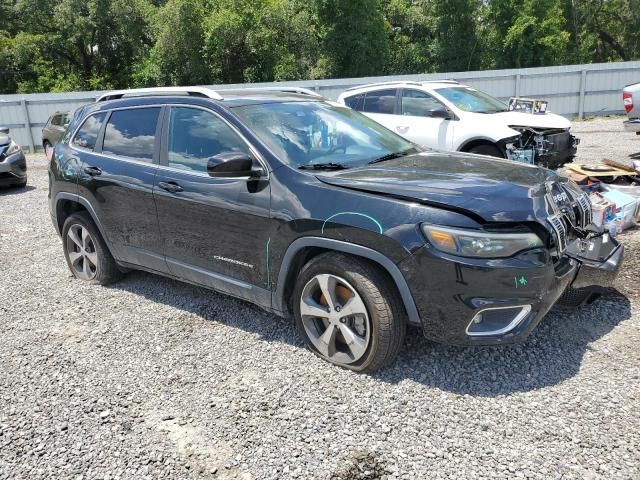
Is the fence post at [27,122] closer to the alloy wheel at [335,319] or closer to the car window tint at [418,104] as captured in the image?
the car window tint at [418,104]

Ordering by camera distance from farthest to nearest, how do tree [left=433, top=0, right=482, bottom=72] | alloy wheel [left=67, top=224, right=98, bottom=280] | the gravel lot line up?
tree [left=433, top=0, right=482, bottom=72] → alloy wheel [left=67, top=224, right=98, bottom=280] → the gravel lot

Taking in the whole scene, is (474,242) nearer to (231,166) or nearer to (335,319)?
(335,319)

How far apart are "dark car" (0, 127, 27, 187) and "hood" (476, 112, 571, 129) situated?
8.79 m

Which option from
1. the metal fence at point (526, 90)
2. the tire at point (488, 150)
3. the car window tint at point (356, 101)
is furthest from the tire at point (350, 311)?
the metal fence at point (526, 90)

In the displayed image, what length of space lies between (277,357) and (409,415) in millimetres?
1064

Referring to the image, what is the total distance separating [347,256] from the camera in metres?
3.35

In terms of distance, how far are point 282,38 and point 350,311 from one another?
2891cm

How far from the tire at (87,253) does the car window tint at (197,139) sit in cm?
136

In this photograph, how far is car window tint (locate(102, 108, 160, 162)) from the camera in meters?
4.46

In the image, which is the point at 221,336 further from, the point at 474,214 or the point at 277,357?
the point at 474,214

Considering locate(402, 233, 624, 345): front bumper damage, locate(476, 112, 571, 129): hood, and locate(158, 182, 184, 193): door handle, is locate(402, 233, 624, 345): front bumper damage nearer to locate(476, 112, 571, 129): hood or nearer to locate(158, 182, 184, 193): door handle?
locate(158, 182, 184, 193): door handle

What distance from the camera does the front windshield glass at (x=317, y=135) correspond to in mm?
3799

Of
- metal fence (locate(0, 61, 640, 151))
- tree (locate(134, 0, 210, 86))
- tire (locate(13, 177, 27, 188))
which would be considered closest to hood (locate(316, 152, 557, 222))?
tire (locate(13, 177, 27, 188))

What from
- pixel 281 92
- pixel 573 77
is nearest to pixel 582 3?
pixel 573 77
